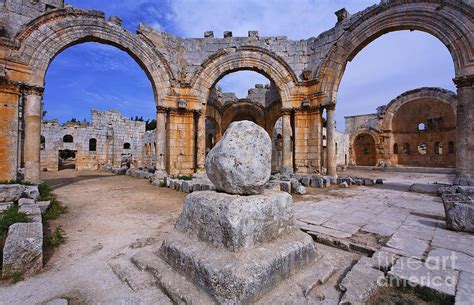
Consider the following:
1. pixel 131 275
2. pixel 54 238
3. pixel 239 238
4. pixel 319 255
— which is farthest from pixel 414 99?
pixel 54 238

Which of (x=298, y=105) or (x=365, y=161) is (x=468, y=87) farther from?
(x=365, y=161)

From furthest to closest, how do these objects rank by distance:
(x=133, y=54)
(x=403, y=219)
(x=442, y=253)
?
(x=133, y=54)
(x=403, y=219)
(x=442, y=253)

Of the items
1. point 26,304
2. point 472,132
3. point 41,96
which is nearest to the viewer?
point 26,304

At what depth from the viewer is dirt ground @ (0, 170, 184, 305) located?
198 cm

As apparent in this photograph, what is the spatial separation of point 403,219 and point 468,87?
5.98m

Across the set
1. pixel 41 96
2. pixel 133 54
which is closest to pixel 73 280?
pixel 41 96

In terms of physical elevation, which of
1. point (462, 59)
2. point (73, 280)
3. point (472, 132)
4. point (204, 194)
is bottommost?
point (73, 280)

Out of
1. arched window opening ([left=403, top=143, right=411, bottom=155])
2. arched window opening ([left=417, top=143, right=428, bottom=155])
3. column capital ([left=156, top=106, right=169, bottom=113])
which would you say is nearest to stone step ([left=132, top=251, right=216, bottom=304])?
column capital ([left=156, top=106, right=169, bottom=113])

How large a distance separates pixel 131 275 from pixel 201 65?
9464mm

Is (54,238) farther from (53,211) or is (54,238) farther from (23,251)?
(53,211)

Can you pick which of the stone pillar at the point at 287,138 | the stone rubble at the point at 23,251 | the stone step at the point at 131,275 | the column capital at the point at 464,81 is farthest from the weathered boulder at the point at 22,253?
the column capital at the point at 464,81

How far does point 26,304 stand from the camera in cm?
183

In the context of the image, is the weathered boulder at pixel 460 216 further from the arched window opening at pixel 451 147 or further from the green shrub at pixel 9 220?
the arched window opening at pixel 451 147

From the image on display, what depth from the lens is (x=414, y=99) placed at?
18.9m
